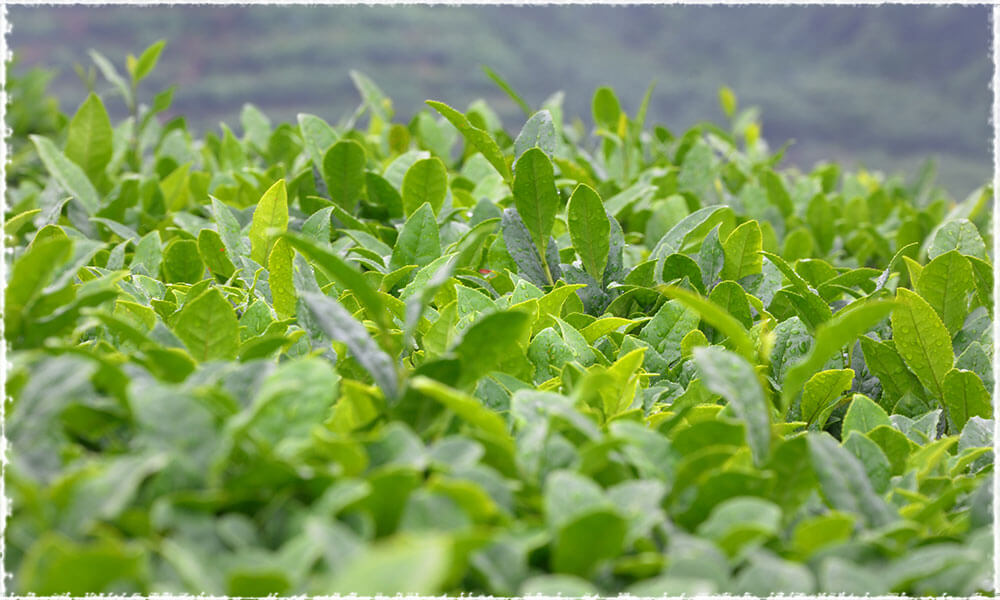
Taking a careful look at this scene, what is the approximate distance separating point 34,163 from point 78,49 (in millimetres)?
18279

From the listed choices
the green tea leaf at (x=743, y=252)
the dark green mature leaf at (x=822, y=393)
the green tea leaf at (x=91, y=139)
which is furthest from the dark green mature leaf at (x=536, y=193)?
the green tea leaf at (x=91, y=139)

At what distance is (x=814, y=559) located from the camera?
96 centimetres

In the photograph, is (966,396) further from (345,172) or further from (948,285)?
(345,172)

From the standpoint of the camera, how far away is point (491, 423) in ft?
3.38

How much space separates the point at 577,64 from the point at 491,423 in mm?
22464

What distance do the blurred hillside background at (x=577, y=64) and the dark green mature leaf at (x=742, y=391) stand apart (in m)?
17.5

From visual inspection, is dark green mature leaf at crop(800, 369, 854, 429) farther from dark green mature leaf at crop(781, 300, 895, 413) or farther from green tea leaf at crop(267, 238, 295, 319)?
green tea leaf at crop(267, 238, 295, 319)

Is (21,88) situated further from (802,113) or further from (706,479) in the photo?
(802,113)

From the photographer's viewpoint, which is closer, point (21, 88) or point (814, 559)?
point (814, 559)

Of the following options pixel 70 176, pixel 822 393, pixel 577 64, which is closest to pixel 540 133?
pixel 822 393

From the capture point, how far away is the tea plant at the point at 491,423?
2.80ft

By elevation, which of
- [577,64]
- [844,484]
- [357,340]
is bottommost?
[844,484]

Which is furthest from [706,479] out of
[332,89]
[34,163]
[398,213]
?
[332,89]

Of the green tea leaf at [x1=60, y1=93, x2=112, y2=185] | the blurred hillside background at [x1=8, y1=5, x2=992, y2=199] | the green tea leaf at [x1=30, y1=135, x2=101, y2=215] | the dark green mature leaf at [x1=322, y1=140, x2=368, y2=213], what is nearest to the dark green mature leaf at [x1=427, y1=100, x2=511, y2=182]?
the dark green mature leaf at [x1=322, y1=140, x2=368, y2=213]
